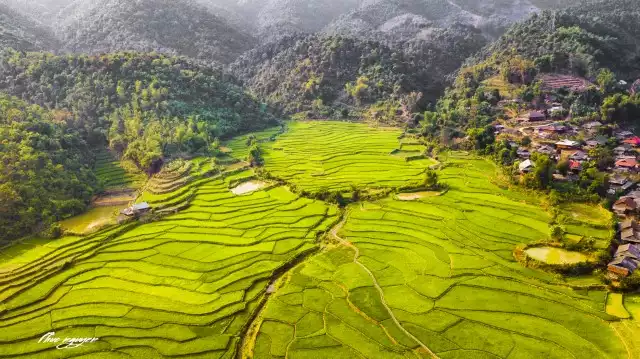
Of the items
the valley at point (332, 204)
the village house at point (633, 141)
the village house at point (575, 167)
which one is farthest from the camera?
the village house at point (633, 141)

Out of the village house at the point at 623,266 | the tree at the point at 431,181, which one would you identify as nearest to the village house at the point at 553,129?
the tree at the point at 431,181

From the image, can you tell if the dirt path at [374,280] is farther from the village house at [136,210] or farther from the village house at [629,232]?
the village house at [629,232]

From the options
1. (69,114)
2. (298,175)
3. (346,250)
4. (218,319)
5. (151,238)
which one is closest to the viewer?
(218,319)

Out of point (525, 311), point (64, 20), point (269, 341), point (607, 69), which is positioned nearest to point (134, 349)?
point (269, 341)

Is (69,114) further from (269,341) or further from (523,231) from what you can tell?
(523,231)

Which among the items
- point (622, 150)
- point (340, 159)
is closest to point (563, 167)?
point (622, 150)

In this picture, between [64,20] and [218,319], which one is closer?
[218,319]

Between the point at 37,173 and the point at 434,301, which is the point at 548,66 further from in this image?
the point at 37,173
